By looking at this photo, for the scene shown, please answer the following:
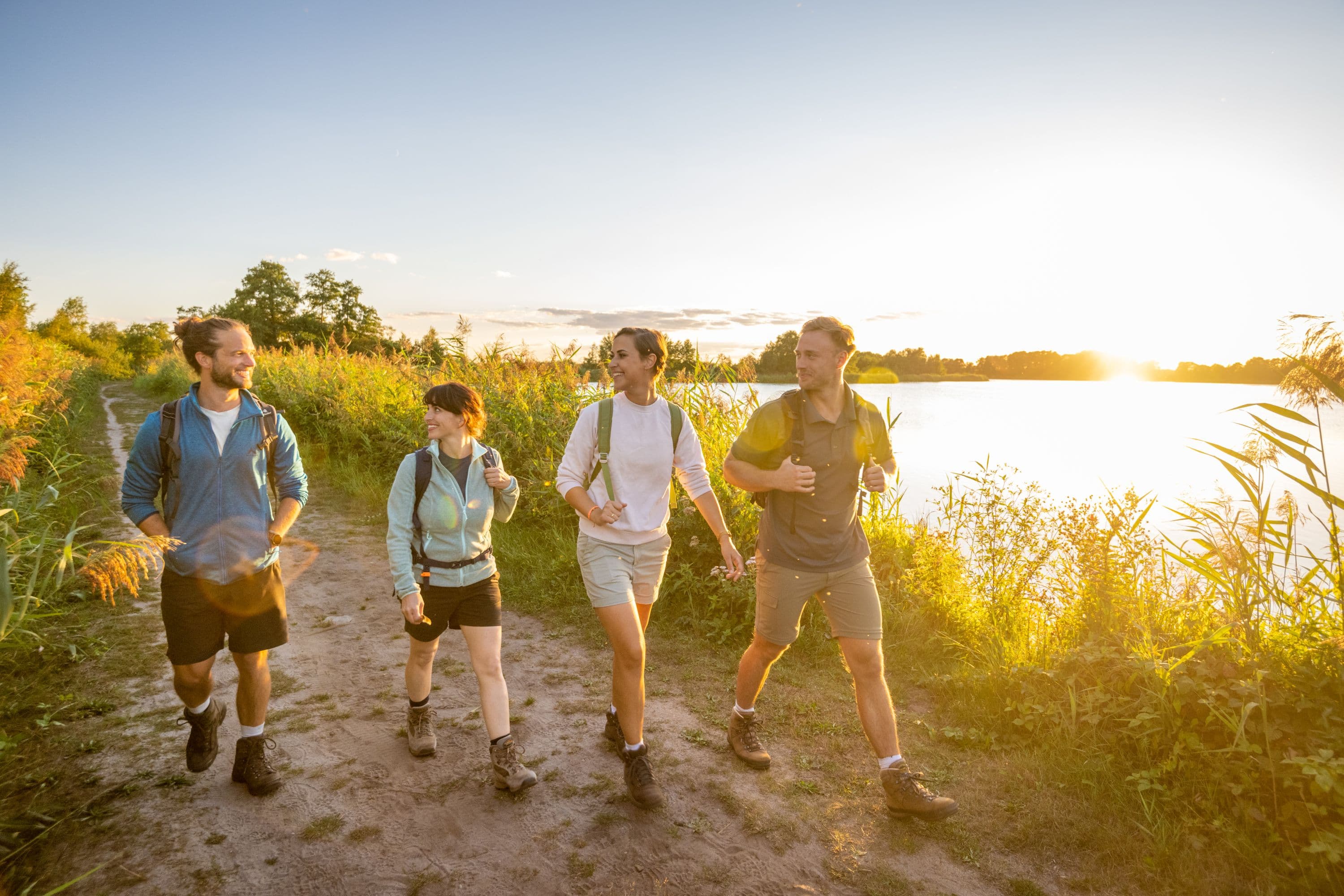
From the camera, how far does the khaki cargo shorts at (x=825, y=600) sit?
10.6 feet

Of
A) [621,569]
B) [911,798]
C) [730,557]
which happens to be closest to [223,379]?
[621,569]

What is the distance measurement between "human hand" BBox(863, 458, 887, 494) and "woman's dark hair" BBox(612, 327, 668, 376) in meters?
1.14

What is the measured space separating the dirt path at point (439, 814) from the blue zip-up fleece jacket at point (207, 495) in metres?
1.12

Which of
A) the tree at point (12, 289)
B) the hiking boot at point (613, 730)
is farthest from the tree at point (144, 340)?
the hiking boot at point (613, 730)

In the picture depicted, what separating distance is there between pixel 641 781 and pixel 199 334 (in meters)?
2.87

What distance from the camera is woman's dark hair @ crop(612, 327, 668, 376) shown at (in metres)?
3.20

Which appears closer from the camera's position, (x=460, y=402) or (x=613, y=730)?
(x=460, y=402)

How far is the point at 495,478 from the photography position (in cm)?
330

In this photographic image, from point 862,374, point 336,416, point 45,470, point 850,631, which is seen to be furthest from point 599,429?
point 336,416

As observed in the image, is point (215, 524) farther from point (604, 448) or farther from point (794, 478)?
point (794, 478)

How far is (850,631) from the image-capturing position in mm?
3229

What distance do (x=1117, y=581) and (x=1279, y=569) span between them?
1.03m

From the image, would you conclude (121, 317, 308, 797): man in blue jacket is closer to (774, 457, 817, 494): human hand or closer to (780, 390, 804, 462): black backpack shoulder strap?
(774, 457, 817, 494): human hand

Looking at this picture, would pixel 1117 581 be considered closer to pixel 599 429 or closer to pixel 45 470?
pixel 599 429
